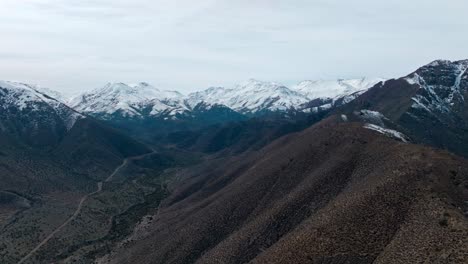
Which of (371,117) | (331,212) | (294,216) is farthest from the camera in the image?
(371,117)

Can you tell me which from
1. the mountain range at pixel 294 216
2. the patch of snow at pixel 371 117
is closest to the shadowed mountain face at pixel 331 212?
the mountain range at pixel 294 216

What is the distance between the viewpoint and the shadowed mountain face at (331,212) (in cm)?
7031

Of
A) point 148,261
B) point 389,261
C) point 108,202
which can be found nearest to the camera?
point 389,261

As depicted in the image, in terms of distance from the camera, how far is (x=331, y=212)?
83.1 m

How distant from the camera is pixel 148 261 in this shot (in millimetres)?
103938

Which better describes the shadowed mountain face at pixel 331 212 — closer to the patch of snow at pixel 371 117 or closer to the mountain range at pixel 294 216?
the mountain range at pixel 294 216

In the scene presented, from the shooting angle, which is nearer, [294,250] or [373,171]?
[294,250]

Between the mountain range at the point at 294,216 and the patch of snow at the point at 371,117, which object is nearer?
the mountain range at the point at 294,216

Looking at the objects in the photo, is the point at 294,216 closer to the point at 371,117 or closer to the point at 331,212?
the point at 331,212

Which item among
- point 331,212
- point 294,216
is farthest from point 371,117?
point 331,212

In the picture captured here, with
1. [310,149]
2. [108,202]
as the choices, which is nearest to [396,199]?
[310,149]

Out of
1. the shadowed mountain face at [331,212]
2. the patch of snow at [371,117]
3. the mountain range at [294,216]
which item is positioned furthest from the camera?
the patch of snow at [371,117]

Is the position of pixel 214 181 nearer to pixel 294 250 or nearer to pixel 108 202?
pixel 108 202

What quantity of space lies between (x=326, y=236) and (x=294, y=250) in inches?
191
